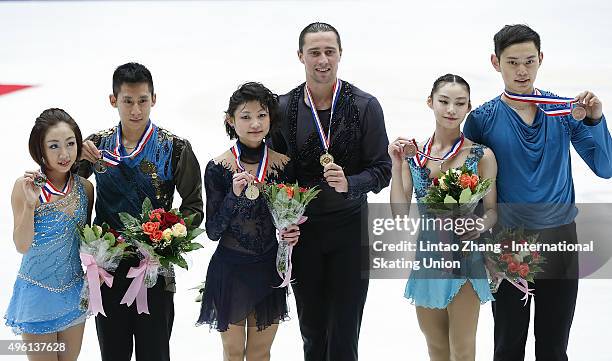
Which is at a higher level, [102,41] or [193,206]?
[102,41]

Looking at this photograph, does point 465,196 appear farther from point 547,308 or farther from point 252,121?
point 252,121

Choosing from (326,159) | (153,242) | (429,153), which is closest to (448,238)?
(429,153)

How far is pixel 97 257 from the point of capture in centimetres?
400

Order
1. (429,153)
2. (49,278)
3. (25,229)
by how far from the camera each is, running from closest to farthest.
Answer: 1. (25,229)
2. (49,278)
3. (429,153)

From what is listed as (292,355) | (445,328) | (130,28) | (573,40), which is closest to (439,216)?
(445,328)

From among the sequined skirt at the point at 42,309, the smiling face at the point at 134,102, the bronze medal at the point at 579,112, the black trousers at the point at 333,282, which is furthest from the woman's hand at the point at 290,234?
the bronze medal at the point at 579,112

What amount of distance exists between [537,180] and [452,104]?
0.54m

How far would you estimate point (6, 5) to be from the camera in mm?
15383

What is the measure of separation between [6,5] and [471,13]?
803 cm

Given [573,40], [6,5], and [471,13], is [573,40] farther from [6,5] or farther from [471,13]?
[6,5]

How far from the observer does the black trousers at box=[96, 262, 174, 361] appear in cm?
414

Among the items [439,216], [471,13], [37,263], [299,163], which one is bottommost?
[37,263]

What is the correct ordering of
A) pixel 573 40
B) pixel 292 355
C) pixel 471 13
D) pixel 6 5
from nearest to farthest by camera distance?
pixel 292 355 < pixel 573 40 < pixel 471 13 < pixel 6 5

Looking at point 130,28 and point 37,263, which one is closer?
point 37,263
